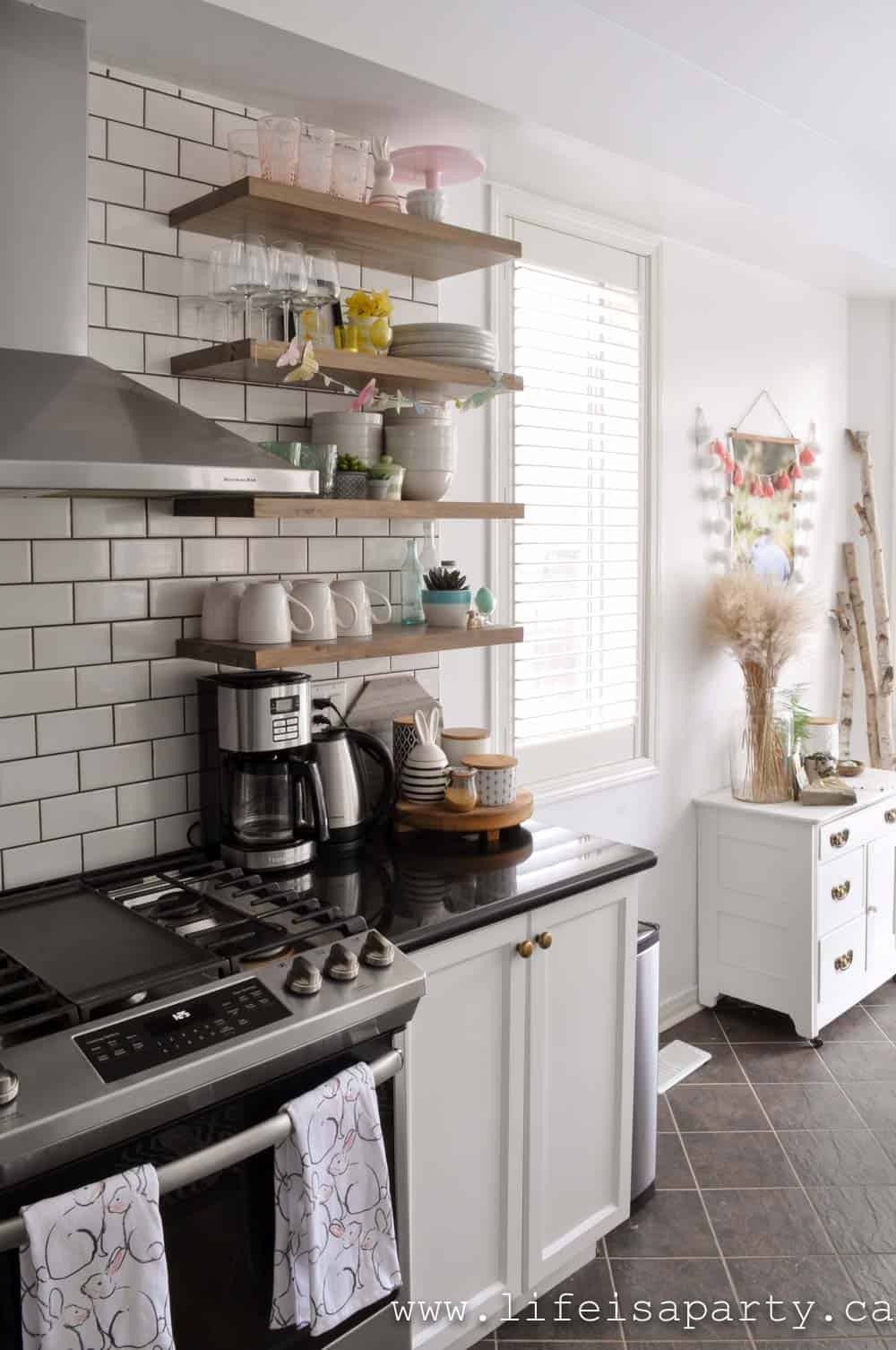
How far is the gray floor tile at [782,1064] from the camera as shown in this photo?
337 centimetres

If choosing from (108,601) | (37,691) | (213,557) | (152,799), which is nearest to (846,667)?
(213,557)

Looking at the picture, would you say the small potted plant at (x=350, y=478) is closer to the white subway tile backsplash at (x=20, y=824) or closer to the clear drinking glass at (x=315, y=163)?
the clear drinking glass at (x=315, y=163)

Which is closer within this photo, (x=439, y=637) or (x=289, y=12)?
(x=289, y=12)

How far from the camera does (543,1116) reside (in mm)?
2277

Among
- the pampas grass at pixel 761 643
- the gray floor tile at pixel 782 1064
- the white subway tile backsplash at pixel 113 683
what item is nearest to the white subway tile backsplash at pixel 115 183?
the white subway tile backsplash at pixel 113 683

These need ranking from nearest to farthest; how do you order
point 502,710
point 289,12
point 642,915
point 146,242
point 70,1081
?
point 70,1081
point 289,12
point 146,242
point 502,710
point 642,915

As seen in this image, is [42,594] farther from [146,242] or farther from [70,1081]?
[70,1081]

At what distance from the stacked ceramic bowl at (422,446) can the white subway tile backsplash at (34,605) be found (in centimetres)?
78

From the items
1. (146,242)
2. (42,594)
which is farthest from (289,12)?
(42,594)

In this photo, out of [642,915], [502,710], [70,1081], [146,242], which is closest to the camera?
[70,1081]

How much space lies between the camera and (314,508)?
7.16ft

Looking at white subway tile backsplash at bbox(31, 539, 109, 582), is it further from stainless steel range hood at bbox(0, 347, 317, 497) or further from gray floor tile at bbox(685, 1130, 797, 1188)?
gray floor tile at bbox(685, 1130, 797, 1188)

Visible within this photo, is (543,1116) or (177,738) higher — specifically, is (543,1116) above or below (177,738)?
below

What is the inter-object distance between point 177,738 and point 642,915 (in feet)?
6.24
